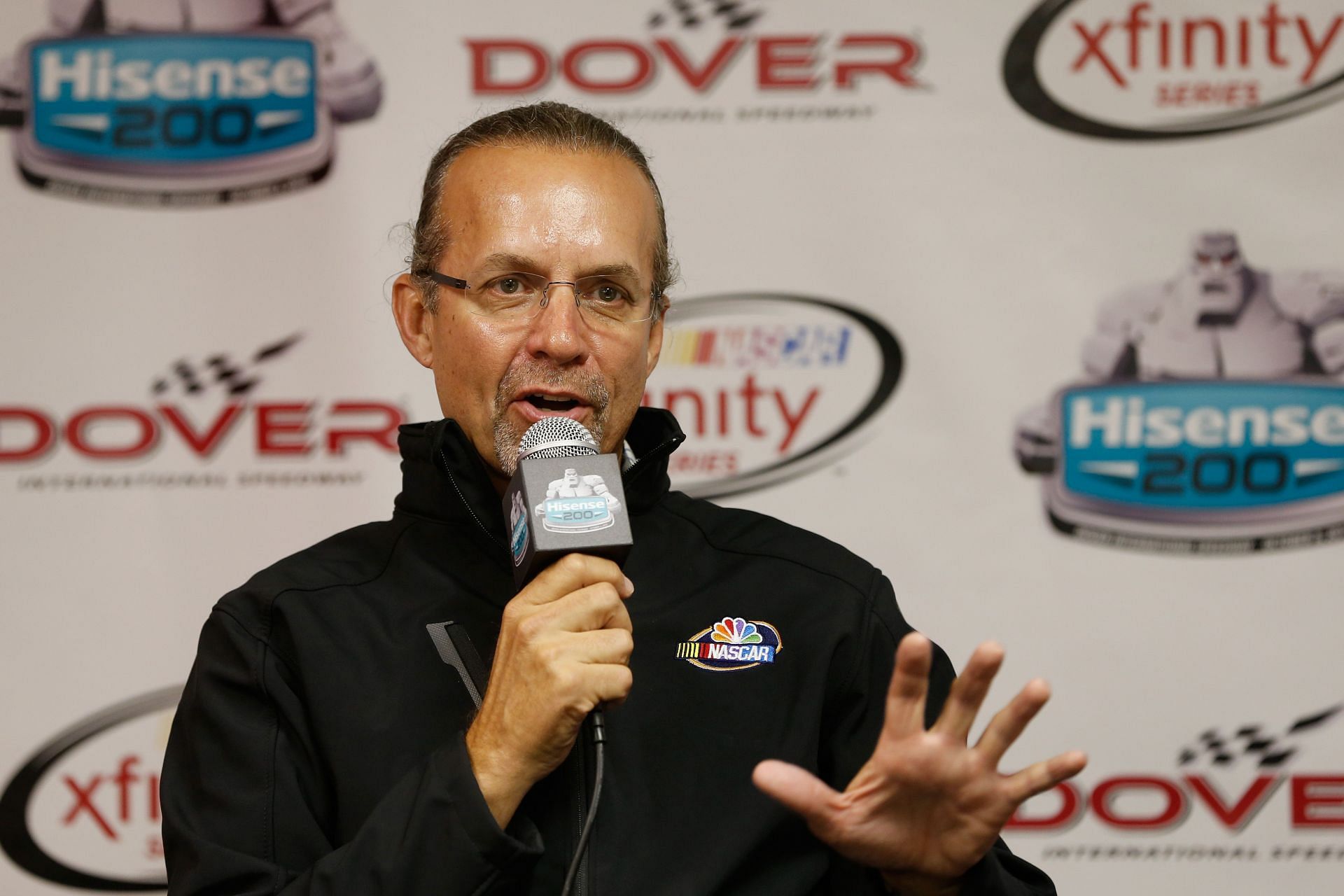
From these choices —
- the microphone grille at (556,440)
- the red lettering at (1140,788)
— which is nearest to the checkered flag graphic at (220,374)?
the microphone grille at (556,440)

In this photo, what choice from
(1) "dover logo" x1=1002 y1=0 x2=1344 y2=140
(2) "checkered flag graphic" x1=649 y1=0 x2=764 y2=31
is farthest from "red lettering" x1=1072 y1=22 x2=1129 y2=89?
(2) "checkered flag graphic" x1=649 y1=0 x2=764 y2=31

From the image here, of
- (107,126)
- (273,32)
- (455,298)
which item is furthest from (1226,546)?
(107,126)

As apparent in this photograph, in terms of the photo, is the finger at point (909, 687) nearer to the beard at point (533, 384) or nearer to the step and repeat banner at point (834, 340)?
the beard at point (533, 384)

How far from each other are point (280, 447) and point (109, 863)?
0.81 metres

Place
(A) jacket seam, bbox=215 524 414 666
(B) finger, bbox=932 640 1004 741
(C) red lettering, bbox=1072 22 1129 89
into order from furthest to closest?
1. (C) red lettering, bbox=1072 22 1129 89
2. (A) jacket seam, bbox=215 524 414 666
3. (B) finger, bbox=932 640 1004 741

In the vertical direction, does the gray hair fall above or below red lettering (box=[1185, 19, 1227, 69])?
below

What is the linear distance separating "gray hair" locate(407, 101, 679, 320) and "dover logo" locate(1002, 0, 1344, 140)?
1.30 metres

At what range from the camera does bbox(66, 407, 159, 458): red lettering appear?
8.11 ft

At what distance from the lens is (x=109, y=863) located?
8.03 ft

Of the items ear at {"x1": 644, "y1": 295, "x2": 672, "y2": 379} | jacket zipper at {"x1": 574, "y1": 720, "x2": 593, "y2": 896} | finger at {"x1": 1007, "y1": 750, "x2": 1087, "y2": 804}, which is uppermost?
ear at {"x1": 644, "y1": 295, "x2": 672, "y2": 379}

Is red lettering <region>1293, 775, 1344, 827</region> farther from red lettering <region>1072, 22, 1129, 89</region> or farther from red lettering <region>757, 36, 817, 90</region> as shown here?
red lettering <region>757, 36, 817, 90</region>

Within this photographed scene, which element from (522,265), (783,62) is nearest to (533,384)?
(522,265)

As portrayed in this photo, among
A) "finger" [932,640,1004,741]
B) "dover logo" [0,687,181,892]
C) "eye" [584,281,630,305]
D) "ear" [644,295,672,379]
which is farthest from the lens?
"dover logo" [0,687,181,892]

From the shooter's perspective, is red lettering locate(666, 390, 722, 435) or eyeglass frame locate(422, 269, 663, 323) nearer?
eyeglass frame locate(422, 269, 663, 323)
